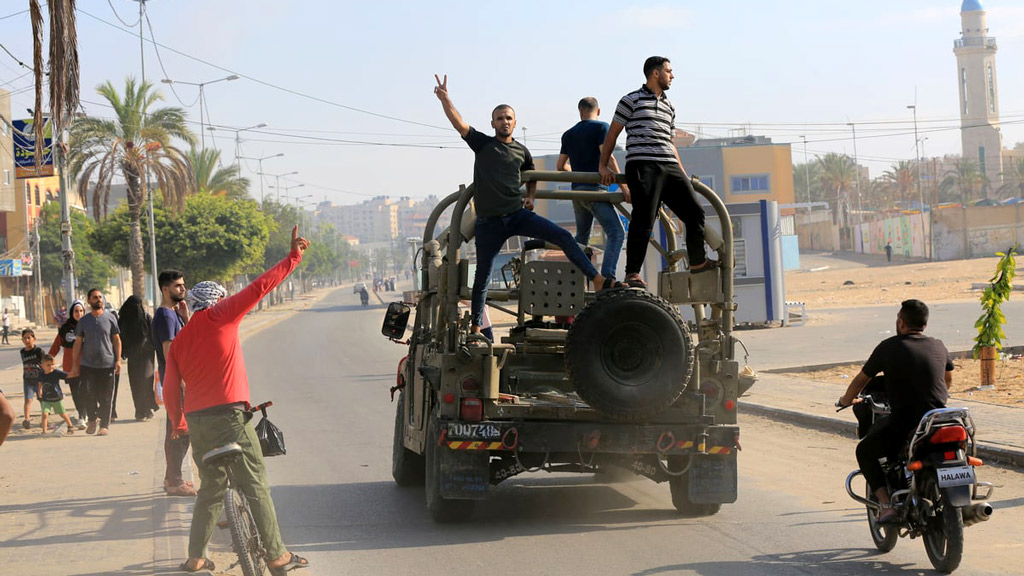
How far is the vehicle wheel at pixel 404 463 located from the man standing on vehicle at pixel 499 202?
1.93 metres

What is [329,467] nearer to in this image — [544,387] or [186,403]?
[544,387]

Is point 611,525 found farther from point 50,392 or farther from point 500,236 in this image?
point 50,392

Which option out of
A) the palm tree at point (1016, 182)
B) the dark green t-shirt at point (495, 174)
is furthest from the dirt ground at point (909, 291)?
the palm tree at point (1016, 182)

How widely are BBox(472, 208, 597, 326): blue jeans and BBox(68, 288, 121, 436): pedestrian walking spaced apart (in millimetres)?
7115

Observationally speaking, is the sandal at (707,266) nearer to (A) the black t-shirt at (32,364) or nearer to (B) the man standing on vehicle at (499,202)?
(B) the man standing on vehicle at (499,202)

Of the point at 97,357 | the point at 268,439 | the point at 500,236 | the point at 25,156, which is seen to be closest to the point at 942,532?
the point at 500,236

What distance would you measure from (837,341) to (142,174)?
2314 cm

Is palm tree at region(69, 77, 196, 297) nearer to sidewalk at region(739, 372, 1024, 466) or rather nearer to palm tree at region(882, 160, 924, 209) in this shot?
sidewalk at region(739, 372, 1024, 466)

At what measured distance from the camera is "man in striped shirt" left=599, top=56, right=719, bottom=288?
793cm

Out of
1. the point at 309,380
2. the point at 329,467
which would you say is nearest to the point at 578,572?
the point at 329,467

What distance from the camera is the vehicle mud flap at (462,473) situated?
7832 mm

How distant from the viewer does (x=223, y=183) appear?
208 feet

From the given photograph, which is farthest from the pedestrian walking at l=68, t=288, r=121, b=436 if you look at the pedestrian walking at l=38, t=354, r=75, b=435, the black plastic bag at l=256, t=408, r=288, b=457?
the black plastic bag at l=256, t=408, r=288, b=457

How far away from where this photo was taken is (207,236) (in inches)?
2184
